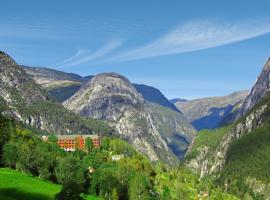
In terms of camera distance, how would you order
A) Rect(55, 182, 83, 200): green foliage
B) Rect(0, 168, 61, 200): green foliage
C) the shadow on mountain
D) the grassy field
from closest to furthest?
Rect(55, 182, 83, 200): green foliage → the shadow on mountain → the grassy field → Rect(0, 168, 61, 200): green foliage

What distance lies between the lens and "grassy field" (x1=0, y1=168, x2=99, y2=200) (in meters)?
155

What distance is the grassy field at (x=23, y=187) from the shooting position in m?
155

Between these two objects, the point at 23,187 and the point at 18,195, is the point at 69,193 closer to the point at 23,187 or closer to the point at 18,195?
the point at 18,195

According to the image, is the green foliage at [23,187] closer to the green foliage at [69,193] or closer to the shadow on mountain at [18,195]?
the shadow on mountain at [18,195]

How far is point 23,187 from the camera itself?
549 ft

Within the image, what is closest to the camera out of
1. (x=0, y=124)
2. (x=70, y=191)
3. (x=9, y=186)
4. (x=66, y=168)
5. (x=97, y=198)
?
(x=0, y=124)

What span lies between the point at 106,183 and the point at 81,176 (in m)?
9.49

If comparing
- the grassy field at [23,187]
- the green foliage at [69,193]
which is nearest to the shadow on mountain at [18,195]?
the grassy field at [23,187]

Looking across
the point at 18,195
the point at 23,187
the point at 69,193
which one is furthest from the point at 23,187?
the point at 69,193

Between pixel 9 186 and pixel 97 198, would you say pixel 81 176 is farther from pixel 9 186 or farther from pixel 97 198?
pixel 9 186

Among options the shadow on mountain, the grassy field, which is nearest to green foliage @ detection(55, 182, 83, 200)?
the grassy field

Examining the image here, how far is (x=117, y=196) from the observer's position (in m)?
192

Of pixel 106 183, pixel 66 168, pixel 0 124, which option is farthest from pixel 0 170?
pixel 0 124

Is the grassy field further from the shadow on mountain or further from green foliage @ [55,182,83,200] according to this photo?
green foliage @ [55,182,83,200]
